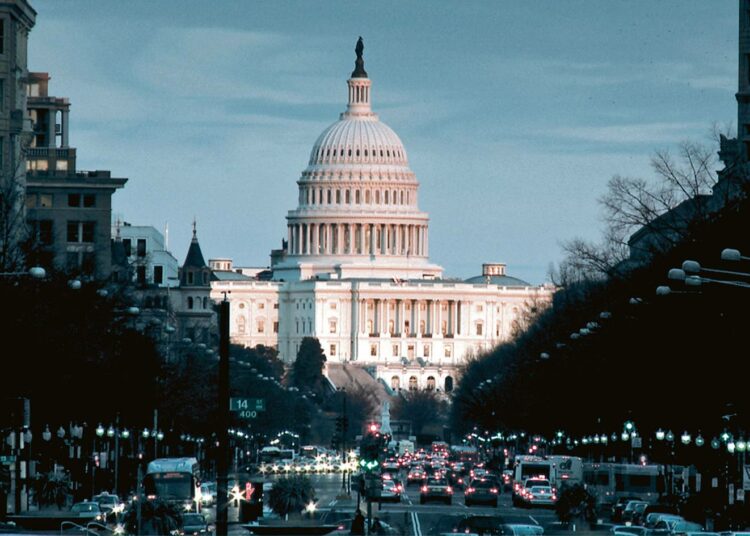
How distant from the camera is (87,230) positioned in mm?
163375

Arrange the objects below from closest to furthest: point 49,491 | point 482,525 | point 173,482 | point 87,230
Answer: point 482,525, point 49,491, point 173,482, point 87,230

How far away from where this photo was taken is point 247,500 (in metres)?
80.8

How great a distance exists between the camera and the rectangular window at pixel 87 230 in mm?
162625

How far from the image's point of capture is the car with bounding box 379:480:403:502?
107m

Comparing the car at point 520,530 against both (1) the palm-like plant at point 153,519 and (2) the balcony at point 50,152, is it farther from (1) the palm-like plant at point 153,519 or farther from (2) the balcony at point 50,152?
(2) the balcony at point 50,152

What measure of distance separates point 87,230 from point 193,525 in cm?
9771

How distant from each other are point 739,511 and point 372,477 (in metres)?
9.69

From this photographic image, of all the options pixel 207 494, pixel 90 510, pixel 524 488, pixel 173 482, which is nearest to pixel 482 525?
pixel 90 510

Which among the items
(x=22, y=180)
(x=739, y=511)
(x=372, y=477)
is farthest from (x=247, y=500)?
(x=22, y=180)

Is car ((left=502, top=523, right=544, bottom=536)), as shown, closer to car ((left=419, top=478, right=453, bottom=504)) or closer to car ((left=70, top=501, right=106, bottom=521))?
car ((left=70, top=501, right=106, bottom=521))

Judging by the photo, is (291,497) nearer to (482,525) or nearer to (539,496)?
(482,525)

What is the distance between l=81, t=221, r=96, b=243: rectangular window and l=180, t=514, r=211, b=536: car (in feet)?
308

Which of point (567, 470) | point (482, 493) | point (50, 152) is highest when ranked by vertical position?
point (50, 152)

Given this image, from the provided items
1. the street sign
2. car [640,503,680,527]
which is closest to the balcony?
car [640,503,680,527]
